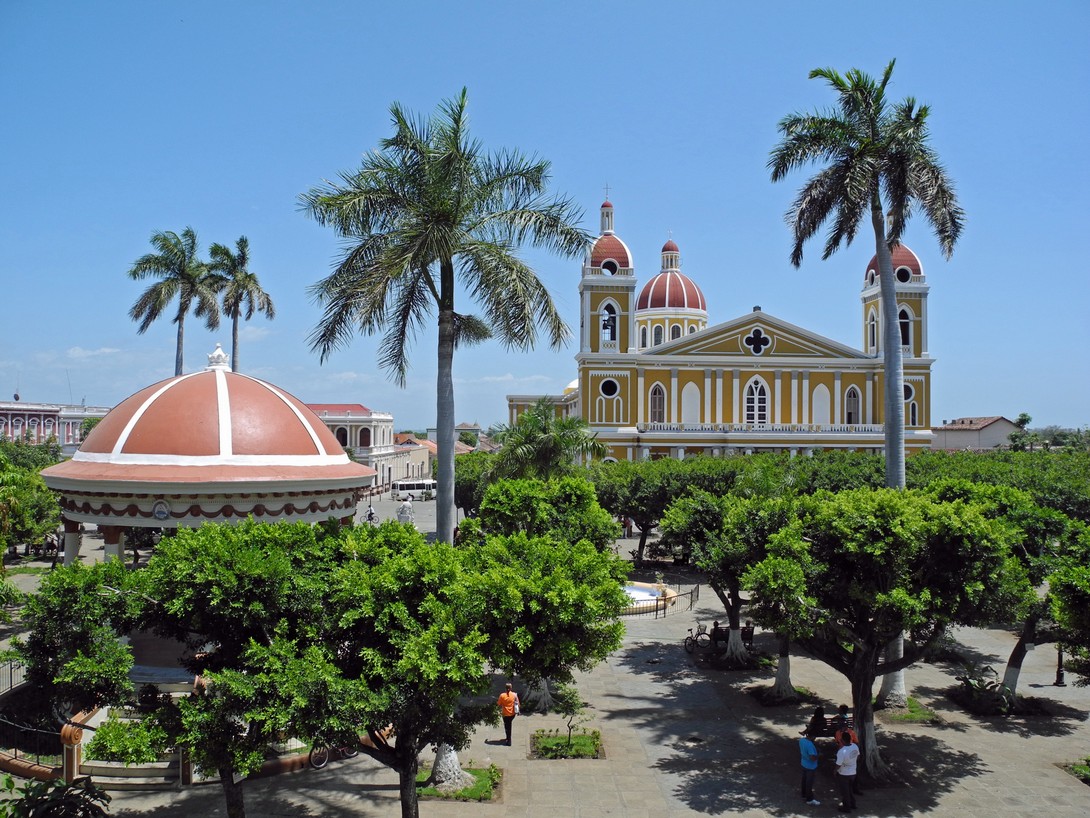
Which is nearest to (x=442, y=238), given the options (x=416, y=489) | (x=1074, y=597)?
(x=1074, y=597)

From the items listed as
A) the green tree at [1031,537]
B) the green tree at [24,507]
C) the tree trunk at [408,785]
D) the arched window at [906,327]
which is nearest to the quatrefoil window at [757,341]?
the arched window at [906,327]

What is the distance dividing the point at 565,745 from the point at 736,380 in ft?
132

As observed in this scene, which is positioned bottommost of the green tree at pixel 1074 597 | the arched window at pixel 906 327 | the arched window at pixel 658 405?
the green tree at pixel 1074 597

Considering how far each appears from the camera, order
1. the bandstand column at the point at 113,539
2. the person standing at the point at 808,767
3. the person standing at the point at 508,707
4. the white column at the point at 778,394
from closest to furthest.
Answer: the person standing at the point at 808,767 < the person standing at the point at 508,707 < the bandstand column at the point at 113,539 < the white column at the point at 778,394

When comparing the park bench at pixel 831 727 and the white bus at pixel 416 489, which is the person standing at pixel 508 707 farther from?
the white bus at pixel 416 489

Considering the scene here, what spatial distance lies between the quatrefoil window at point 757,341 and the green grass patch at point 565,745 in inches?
1591

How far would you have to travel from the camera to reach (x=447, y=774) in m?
11.8

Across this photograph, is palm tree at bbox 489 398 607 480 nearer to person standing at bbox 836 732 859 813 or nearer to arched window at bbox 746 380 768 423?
person standing at bbox 836 732 859 813

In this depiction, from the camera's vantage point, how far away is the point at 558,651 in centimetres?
902

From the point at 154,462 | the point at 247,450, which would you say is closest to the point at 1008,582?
the point at 247,450

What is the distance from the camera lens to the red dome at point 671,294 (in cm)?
6244

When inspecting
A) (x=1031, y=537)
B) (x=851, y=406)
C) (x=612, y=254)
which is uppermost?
(x=612, y=254)

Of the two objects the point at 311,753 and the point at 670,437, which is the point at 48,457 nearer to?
the point at 670,437

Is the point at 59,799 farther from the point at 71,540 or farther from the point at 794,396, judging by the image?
the point at 794,396
